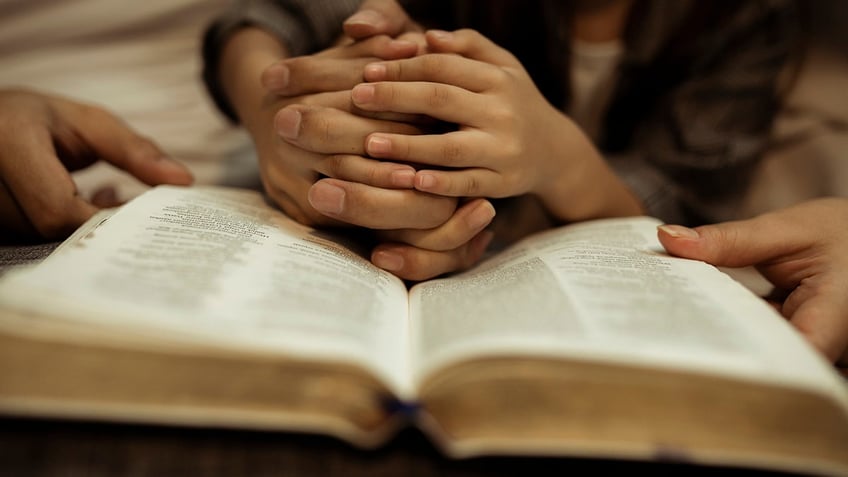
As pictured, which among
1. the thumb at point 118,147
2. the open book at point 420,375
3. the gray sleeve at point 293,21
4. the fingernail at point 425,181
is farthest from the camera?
the gray sleeve at point 293,21

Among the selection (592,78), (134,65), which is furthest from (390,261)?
(134,65)

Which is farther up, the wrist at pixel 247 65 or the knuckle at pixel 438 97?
the knuckle at pixel 438 97

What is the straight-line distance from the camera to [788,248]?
52 centimetres

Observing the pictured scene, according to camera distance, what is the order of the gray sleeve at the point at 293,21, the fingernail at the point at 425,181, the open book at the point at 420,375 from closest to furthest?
the open book at the point at 420,375, the fingernail at the point at 425,181, the gray sleeve at the point at 293,21

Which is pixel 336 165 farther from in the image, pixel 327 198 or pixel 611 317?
pixel 611 317

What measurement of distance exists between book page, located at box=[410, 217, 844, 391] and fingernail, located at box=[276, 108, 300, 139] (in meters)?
0.17

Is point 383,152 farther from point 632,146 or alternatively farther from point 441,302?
point 632,146

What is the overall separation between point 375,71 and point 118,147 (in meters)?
0.29

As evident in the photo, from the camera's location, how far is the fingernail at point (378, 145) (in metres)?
Answer: 0.48

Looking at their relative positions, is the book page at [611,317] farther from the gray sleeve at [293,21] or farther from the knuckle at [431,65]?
the gray sleeve at [293,21]

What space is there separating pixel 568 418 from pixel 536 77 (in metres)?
0.58

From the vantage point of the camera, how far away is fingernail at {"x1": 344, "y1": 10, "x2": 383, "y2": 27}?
21.5 inches

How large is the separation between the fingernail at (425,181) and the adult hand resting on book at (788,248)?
202 millimetres

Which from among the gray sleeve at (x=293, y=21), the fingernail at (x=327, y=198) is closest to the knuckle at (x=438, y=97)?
the fingernail at (x=327, y=198)
